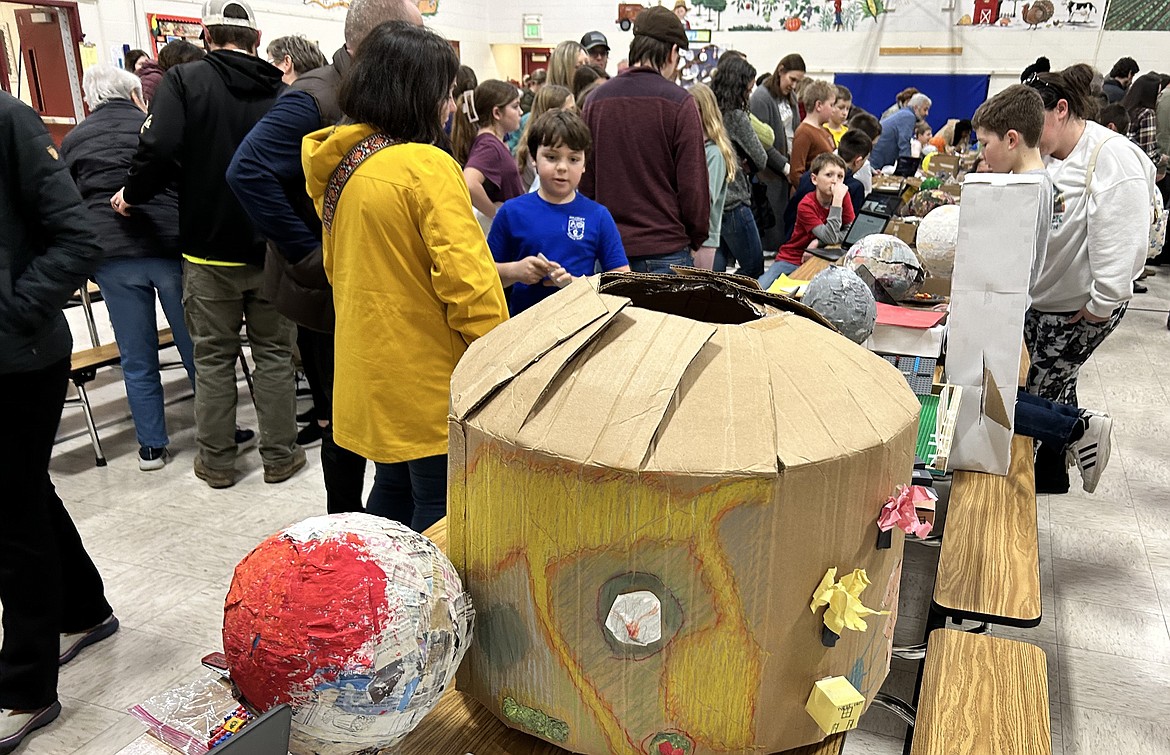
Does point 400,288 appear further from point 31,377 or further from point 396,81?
point 31,377

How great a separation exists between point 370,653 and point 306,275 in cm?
187

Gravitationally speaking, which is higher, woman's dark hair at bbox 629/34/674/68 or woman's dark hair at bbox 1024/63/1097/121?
→ woman's dark hair at bbox 629/34/674/68

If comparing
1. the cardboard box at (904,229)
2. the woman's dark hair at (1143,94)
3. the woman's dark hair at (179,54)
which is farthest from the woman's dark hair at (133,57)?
the woman's dark hair at (1143,94)

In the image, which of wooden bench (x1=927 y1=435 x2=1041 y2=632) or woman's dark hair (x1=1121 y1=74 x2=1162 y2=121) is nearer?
wooden bench (x1=927 y1=435 x2=1041 y2=632)

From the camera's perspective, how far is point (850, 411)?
83cm

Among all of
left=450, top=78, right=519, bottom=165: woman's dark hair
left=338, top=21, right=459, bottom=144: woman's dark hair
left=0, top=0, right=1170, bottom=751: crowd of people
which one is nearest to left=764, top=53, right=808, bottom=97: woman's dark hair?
left=0, top=0, right=1170, bottom=751: crowd of people

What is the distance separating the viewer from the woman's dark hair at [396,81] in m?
1.72

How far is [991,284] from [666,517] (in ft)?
4.07

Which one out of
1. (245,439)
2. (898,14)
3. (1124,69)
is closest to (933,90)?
(898,14)

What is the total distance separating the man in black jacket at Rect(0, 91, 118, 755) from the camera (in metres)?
1.74

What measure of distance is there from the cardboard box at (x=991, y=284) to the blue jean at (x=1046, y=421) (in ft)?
2.15

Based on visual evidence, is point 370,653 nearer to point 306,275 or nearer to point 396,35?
point 396,35

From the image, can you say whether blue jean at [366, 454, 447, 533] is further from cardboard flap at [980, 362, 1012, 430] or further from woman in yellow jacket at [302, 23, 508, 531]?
cardboard flap at [980, 362, 1012, 430]

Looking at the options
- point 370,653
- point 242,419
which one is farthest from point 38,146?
point 242,419
